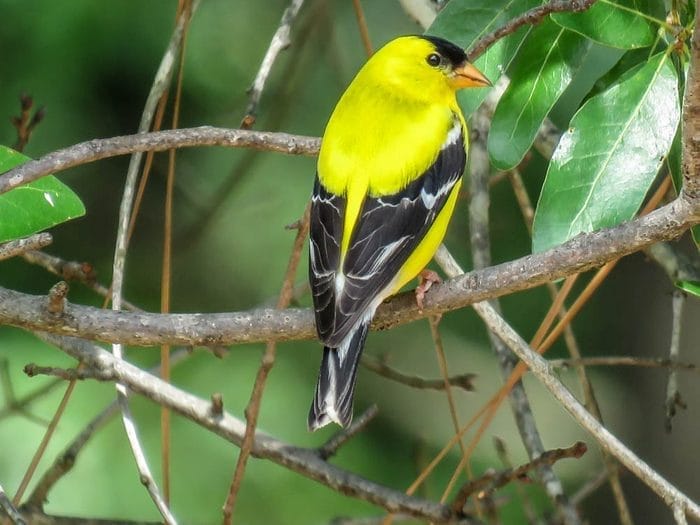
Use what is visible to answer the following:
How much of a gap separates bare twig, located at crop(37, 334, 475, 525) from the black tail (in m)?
0.21

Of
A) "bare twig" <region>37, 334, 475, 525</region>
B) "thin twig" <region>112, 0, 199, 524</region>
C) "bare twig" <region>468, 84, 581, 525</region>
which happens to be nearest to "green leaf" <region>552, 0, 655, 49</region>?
"bare twig" <region>468, 84, 581, 525</region>

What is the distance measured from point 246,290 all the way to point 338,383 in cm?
225

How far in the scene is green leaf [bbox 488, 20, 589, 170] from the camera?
2.72 metres

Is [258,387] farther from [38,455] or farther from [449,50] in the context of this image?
[449,50]

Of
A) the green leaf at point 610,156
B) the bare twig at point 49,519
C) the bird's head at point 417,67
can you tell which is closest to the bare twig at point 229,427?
the bare twig at point 49,519

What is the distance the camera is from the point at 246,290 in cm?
493

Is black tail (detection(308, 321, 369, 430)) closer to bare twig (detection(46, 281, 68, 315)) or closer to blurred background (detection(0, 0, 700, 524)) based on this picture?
bare twig (detection(46, 281, 68, 315))

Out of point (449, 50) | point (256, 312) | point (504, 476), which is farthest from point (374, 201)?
point (504, 476)

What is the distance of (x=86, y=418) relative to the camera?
162 inches

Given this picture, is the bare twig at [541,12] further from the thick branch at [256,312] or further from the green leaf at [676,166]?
the thick branch at [256,312]

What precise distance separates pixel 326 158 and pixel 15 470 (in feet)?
5.80

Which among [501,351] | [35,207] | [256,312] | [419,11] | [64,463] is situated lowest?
[64,463]

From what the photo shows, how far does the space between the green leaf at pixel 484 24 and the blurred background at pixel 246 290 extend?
1260 mm

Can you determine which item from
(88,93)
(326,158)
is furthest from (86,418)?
(326,158)
